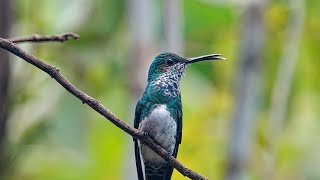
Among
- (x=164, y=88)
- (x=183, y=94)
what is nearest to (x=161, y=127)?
(x=164, y=88)

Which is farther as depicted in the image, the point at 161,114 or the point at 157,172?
the point at 157,172

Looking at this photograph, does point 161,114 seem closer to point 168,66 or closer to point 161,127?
point 161,127

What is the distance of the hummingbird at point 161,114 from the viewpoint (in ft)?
9.39

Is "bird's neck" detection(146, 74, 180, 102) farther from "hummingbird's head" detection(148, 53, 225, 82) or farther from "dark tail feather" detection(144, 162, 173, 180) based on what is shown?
"dark tail feather" detection(144, 162, 173, 180)

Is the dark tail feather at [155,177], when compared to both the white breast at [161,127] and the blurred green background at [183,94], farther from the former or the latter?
the blurred green background at [183,94]

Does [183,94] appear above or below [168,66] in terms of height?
above

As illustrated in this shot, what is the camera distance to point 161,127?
2.88 metres

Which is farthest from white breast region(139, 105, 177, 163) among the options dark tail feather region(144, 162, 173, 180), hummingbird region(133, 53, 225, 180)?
dark tail feather region(144, 162, 173, 180)

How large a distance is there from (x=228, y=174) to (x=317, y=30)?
1.34 m

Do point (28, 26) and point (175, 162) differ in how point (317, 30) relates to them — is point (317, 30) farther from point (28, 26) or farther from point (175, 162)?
point (175, 162)

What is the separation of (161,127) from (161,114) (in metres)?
0.06

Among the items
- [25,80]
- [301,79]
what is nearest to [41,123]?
[25,80]

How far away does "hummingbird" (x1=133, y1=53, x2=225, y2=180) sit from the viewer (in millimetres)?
2861

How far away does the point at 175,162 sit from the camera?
6.91 ft
